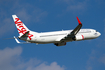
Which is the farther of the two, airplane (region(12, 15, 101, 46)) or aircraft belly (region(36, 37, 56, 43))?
aircraft belly (region(36, 37, 56, 43))

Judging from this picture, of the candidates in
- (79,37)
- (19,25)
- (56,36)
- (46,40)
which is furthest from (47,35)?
(79,37)

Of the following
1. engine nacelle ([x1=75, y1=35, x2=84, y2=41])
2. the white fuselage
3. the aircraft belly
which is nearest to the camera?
the white fuselage

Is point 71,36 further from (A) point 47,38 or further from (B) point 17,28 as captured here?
(B) point 17,28

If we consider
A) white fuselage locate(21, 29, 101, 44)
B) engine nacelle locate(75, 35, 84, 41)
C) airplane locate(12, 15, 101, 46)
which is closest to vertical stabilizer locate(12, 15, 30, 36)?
airplane locate(12, 15, 101, 46)

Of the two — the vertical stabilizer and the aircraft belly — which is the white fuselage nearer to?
the aircraft belly

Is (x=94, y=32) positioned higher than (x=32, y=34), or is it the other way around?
(x=94, y=32)

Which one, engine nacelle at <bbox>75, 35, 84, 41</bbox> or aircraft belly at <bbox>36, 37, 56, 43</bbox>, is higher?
engine nacelle at <bbox>75, 35, 84, 41</bbox>

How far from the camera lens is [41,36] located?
56969 millimetres

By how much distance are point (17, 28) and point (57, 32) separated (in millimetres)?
11365

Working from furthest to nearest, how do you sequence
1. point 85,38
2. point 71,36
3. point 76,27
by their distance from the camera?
point 85,38 → point 71,36 → point 76,27

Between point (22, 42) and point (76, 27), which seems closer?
point (76, 27)

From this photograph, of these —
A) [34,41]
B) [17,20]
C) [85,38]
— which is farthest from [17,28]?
[85,38]

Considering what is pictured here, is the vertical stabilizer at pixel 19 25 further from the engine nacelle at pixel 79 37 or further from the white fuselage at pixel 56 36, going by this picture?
the engine nacelle at pixel 79 37

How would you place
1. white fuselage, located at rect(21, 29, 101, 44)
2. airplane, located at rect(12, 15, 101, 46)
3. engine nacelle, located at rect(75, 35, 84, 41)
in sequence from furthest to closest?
engine nacelle, located at rect(75, 35, 84, 41), white fuselage, located at rect(21, 29, 101, 44), airplane, located at rect(12, 15, 101, 46)
